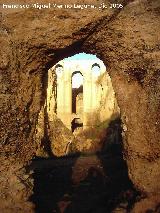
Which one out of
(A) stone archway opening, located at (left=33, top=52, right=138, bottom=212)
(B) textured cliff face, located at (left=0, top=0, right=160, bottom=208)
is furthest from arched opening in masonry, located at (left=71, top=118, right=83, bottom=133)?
(B) textured cliff face, located at (left=0, top=0, right=160, bottom=208)

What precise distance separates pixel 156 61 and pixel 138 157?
171 centimetres

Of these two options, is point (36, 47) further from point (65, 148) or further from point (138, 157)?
point (65, 148)

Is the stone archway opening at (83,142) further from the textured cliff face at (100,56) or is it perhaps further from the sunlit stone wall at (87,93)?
the textured cliff face at (100,56)

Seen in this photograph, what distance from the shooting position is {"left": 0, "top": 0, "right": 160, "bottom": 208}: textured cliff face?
15.9ft

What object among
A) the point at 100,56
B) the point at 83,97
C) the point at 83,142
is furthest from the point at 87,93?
the point at 100,56

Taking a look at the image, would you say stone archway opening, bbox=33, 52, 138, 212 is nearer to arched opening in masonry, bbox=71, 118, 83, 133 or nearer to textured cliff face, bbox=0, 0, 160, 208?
arched opening in masonry, bbox=71, 118, 83, 133

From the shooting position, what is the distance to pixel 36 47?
16.5 ft

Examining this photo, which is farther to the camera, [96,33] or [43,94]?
Answer: [43,94]

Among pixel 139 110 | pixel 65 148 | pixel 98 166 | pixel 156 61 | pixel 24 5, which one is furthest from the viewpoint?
pixel 65 148

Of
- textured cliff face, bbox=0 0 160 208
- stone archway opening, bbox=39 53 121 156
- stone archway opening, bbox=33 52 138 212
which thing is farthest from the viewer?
stone archway opening, bbox=39 53 121 156

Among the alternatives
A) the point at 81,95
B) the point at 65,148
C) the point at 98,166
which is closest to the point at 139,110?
the point at 98,166

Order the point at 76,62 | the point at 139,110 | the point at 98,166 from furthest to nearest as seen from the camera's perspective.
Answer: the point at 76,62, the point at 98,166, the point at 139,110

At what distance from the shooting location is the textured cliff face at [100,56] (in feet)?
15.9

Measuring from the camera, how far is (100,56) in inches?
230
